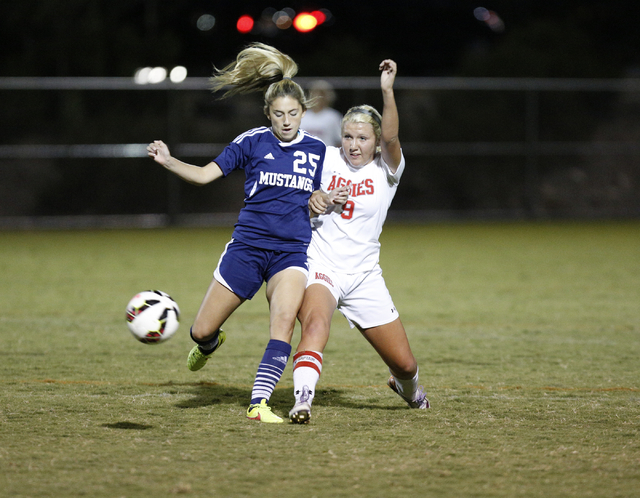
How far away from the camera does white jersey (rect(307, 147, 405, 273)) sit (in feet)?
15.3

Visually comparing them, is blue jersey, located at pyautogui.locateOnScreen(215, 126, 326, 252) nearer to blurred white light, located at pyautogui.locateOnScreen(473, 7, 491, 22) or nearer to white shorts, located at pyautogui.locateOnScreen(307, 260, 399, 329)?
white shorts, located at pyautogui.locateOnScreen(307, 260, 399, 329)

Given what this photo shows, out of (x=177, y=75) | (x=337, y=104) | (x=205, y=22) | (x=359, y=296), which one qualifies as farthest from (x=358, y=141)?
(x=205, y=22)

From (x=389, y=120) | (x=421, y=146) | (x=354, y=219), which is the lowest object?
(x=354, y=219)

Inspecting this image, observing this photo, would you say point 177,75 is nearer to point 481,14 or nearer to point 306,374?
point 481,14

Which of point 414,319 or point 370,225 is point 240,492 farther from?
point 414,319

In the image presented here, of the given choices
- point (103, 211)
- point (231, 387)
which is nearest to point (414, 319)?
point (231, 387)

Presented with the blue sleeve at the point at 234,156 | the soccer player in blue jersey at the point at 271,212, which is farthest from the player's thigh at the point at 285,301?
the blue sleeve at the point at 234,156

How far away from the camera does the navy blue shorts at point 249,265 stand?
461 centimetres

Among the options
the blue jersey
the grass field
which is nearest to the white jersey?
the blue jersey

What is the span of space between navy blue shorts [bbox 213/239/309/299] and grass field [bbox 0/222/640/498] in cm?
69

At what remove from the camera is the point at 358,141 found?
462 centimetres

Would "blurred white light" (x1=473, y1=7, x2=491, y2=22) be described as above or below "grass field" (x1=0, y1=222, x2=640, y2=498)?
above

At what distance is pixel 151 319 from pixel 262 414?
781 millimetres

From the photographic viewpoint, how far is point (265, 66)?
4.86 m
